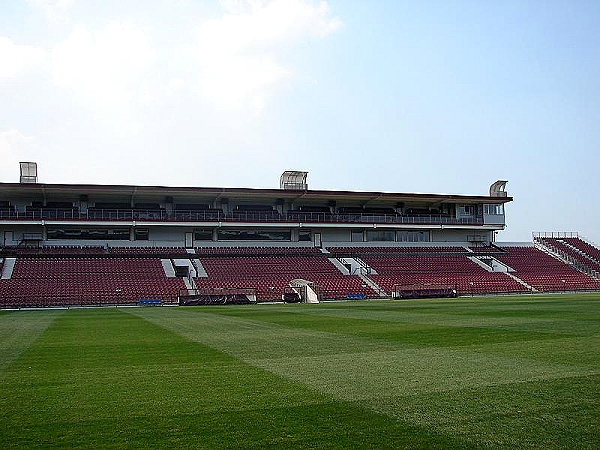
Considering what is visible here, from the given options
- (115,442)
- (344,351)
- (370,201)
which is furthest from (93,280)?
(115,442)

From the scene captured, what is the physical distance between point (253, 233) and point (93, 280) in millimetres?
19563

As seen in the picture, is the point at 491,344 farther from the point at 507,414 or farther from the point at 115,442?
the point at 115,442

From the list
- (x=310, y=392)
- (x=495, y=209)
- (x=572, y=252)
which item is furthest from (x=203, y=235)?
(x=310, y=392)

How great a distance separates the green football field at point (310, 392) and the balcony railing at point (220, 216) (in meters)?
42.6

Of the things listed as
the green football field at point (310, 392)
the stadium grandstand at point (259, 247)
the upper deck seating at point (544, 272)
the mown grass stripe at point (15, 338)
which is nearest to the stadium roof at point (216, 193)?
the stadium grandstand at point (259, 247)

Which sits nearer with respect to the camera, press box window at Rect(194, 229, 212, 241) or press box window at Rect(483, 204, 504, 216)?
press box window at Rect(194, 229, 212, 241)

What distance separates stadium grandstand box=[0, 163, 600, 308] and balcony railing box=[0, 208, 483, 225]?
140mm

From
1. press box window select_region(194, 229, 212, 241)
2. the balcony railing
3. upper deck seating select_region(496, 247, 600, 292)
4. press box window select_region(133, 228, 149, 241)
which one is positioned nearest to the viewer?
upper deck seating select_region(496, 247, 600, 292)

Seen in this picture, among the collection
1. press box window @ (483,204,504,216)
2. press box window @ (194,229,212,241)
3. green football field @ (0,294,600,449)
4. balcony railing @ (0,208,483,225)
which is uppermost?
press box window @ (483,204,504,216)

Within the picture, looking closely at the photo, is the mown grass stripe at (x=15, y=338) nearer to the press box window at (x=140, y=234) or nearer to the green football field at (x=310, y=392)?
the green football field at (x=310, y=392)

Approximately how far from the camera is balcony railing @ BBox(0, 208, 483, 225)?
55.7 m

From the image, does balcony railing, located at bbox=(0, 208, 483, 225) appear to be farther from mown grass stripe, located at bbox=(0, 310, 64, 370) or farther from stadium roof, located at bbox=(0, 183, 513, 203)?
mown grass stripe, located at bbox=(0, 310, 64, 370)

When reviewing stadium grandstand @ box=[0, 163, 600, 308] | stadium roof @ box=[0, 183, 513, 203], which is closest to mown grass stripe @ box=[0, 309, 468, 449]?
stadium grandstand @ box=[0, 163, 600, 308]

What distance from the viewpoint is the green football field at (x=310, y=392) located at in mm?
6488
